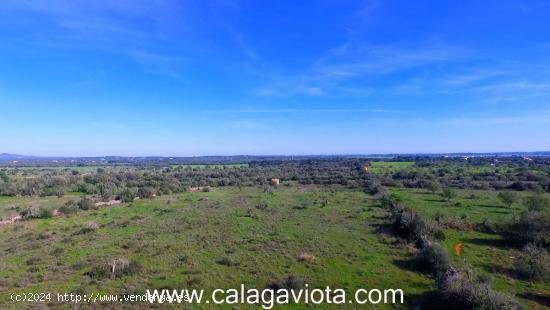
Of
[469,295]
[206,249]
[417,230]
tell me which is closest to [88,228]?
[206,249]

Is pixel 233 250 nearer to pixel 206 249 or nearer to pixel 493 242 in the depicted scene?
pixel 206 249

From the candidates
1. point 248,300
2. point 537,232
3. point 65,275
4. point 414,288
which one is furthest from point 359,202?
point 65,275

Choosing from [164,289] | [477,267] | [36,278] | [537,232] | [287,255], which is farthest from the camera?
[537,232]

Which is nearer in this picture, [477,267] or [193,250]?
[477,267]

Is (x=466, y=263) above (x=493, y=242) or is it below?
above

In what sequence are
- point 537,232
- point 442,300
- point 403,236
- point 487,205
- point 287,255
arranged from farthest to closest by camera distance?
point 487,205, point 403,236, point 537,232, point 287,255, point 442,300

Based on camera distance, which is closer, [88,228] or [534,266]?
[534,266]

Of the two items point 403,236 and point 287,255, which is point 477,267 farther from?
point 287,255

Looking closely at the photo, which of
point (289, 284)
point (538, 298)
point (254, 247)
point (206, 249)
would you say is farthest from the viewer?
point (254, 247)
